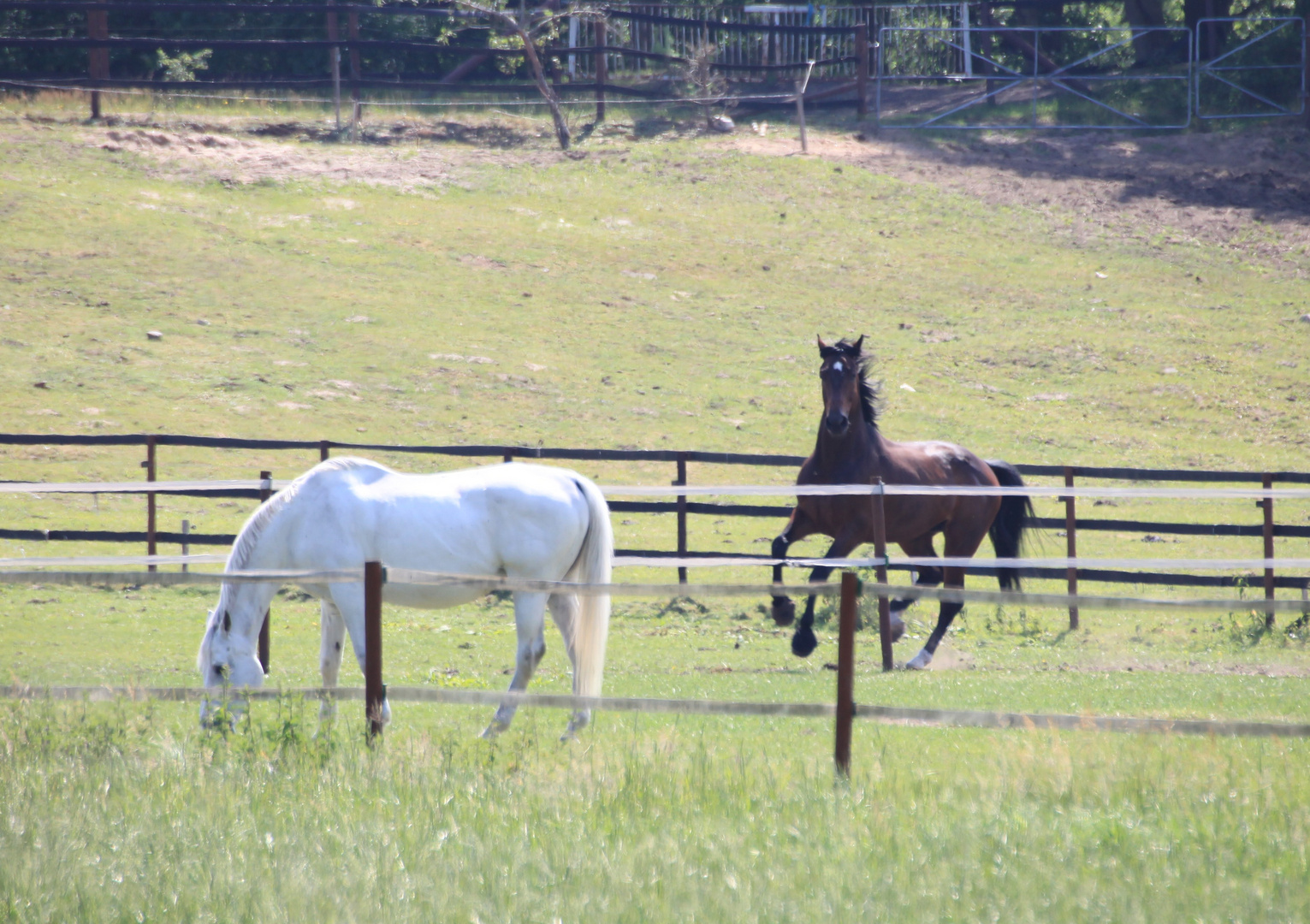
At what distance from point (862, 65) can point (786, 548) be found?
25531mm

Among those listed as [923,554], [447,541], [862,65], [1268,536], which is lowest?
[923,554]

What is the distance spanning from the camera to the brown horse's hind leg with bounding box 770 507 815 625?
1046 cm

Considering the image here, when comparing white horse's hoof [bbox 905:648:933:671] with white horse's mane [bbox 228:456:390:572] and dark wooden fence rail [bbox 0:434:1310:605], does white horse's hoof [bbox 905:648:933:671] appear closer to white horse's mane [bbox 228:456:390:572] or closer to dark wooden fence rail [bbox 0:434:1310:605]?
dark wooden fence rail [bbox 0:434:1310:605]

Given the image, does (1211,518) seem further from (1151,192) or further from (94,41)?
(94,41)

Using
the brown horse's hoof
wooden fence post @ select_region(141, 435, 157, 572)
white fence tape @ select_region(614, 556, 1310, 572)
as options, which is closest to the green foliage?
wooden fence post @ select_region(141, 435, 157, 572)

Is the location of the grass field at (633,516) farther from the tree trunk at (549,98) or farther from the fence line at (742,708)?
the tree trunk at (549,98)

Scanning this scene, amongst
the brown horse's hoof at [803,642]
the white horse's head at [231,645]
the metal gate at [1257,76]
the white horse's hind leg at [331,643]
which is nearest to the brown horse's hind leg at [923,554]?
the brown horse's hoof at [803,642]

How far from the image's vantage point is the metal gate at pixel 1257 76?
110 ft

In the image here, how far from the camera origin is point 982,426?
2045 cm

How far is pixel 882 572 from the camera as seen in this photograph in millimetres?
11414

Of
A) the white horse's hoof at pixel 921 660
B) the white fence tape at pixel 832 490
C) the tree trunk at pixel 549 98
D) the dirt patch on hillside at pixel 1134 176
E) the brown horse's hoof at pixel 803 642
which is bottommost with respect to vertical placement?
the white horse's hoof at pixel 921 660

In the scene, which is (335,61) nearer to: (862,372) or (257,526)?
(862,372)

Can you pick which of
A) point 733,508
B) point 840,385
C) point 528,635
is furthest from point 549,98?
point 528,635

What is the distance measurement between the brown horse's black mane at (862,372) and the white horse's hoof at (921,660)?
207cm
